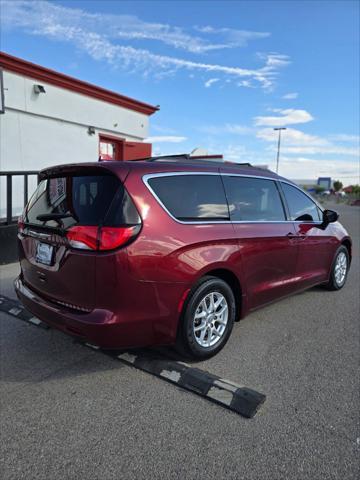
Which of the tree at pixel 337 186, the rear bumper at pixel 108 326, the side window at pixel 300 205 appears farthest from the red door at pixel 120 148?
the tree at pixel 337 186

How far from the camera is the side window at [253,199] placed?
3.54 meters

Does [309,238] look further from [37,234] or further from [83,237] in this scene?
[37,234]

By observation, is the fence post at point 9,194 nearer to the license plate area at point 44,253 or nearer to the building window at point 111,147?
the license plate area at point 44,253

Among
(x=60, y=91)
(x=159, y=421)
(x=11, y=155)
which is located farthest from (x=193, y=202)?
(x=60, y=91)

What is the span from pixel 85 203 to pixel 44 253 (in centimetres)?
58

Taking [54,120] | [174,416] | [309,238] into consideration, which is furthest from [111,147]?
[174,416]

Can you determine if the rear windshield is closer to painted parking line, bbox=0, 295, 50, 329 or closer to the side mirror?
painted parking line, bbox=0, 295, 50, 329

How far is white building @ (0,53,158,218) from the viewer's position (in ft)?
28.7

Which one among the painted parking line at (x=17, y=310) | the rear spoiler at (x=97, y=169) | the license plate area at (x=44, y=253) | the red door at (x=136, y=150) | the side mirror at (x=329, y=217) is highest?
the red door at (x=136, y=150)

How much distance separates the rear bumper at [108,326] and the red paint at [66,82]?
25.0 ft

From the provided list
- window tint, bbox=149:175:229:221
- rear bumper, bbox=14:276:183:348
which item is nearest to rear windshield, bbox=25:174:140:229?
Result: window tint, bbox=149:175:229:221

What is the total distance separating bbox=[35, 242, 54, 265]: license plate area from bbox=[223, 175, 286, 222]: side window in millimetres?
1650

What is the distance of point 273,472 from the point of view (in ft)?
6.75

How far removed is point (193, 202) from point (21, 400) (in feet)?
6.62
